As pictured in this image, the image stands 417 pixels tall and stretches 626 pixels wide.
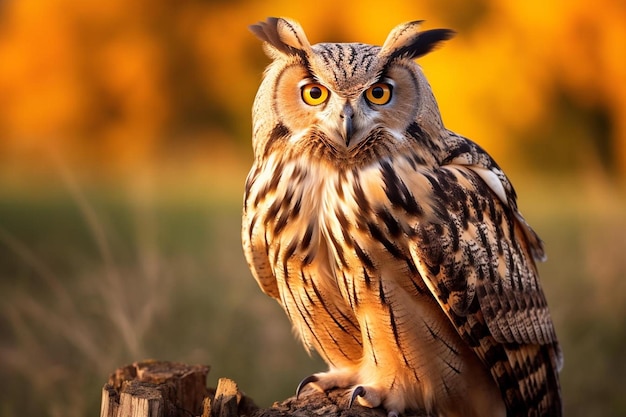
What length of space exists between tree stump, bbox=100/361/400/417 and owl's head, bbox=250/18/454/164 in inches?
19.9

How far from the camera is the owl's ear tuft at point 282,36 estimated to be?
151 cm

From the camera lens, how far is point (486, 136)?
137 inches

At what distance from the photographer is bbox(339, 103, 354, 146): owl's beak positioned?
1.40 metres

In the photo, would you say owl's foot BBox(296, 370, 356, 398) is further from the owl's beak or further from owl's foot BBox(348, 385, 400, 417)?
the owl's beak

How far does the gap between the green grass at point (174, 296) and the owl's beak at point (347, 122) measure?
1.29m

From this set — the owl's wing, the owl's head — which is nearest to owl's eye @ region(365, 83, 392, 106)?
the owl's head

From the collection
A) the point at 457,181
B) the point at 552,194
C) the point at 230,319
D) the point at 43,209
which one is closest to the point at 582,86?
the point at 552,194

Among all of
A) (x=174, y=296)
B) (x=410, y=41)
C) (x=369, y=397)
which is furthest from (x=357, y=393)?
(x=174, y=296)

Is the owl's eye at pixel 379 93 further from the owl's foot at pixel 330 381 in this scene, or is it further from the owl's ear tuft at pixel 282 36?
the owl's foot at pixel 330 381

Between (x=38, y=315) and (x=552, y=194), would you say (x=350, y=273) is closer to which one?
(x=38, y=315)

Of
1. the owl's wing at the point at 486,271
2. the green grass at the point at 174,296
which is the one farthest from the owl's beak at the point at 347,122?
the green grass at the point at 174,296

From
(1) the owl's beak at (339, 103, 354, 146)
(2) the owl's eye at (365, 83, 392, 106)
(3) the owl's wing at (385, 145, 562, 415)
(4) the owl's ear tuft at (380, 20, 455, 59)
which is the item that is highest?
(4) the owl's ear tuft at (380, 20, 455, 59)

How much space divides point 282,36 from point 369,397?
77 cm

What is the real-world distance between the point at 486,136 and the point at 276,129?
2.12 meters
